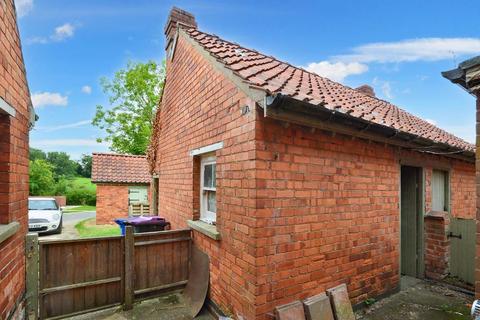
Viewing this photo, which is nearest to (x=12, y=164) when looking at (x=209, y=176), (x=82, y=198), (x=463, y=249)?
(x=209, y=176)

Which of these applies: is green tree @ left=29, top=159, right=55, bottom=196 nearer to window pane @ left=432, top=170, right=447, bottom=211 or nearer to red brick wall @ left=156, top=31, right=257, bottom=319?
red brick wall @ left=156, top=31, right=257, bottom=319

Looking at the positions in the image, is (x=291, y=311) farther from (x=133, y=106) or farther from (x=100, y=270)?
(x=133, y=106)

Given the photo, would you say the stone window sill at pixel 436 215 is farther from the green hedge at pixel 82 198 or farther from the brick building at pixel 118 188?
the green hedge at pixel 82 198

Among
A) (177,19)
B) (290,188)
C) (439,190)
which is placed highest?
(177,19)

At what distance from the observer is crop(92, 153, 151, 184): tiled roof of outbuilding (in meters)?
16.1

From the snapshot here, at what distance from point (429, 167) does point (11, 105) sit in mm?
7618

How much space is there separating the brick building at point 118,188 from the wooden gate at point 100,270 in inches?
478

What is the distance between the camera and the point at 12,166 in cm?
333

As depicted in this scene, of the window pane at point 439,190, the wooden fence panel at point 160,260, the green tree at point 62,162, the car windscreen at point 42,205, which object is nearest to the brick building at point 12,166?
the wooden fence panel at point 160,260

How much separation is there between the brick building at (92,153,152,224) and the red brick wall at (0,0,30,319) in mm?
12827

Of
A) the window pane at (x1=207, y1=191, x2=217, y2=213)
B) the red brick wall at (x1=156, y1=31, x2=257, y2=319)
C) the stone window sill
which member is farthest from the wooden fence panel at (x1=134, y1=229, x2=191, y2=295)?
the stone window sill

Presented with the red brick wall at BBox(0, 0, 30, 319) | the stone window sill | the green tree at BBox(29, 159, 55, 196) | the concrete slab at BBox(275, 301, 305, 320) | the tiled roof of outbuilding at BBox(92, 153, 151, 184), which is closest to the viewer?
the red brick wall at BBox(0, 0, 30, 319)

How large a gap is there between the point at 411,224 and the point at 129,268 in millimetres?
5926

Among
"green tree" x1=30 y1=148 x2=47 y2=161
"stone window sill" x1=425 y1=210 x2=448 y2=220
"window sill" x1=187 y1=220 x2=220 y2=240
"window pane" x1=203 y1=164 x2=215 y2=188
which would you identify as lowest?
"window sill" x1=187 y1=220 x2=220 y2=240
